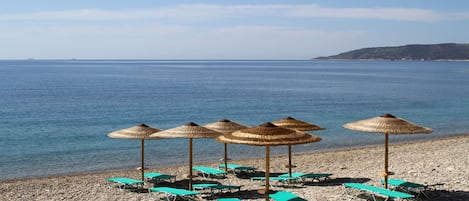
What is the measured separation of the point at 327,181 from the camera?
15.4 meters

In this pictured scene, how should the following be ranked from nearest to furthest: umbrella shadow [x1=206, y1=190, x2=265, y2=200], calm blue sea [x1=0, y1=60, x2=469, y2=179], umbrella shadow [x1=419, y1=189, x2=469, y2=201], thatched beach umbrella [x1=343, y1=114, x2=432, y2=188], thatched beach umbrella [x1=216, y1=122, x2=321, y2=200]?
thatched beach umbrella [x1=216, y1=122, x2=321, y2=200], thatched beach umbrella [x1=343, y1=114, x2=432, y2=188], umbrella shadow [x1=419, y1=189, x2=469, y2=201], umbrella shadow [x1=206, y1=190, x2=265, y2=200], calm blue sea [x1=0, y1=60, x2=469, y2=179]

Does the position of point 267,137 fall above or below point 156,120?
above

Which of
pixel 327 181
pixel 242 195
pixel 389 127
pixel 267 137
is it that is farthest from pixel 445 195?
pixel 267 137

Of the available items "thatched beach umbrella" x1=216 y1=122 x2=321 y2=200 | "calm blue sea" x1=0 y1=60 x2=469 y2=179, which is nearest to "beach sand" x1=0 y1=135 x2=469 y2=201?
"calm blue sea" x1=0 y1=60 x2=469 y2=179

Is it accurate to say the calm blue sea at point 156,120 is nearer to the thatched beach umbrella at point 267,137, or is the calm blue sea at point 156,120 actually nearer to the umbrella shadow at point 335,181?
the umbrella shadow at point 335,181

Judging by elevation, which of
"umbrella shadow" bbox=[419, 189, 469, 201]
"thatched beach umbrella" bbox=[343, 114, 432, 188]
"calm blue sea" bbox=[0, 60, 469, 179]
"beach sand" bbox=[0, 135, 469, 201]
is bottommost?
"calm blue sea" bbox=[0, 60, 469, 179]

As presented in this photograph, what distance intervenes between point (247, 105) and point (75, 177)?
3032 centimetres

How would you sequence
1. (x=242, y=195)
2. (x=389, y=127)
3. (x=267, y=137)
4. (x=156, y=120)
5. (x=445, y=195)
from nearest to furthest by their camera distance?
(x=267, y=137), (x=389, y=127), (x=445, y=195), (x=242, y=195), (x=156, y=120)

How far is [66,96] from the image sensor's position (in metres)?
57.6

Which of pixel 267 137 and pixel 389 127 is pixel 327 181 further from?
pixel 267 137

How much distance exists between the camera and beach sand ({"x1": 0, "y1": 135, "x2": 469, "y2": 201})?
1357 centimetres

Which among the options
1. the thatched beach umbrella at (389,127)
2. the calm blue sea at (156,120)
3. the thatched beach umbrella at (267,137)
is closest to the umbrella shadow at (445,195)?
the thatched beach umbrella at (389,127)

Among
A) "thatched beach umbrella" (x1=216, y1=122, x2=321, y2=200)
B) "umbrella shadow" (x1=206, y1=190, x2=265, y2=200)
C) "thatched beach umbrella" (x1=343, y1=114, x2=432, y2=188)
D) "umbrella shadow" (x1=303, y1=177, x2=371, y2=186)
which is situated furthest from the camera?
"umbrella shadow" (x1=303, y1=177, x2=371, y2=186)

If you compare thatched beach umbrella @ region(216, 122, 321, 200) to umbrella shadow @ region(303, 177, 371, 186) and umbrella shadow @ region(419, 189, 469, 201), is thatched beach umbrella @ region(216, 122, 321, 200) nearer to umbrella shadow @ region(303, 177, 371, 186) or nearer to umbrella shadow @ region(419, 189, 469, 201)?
umbrella shadow @ region(419, 189, 469, 201)
